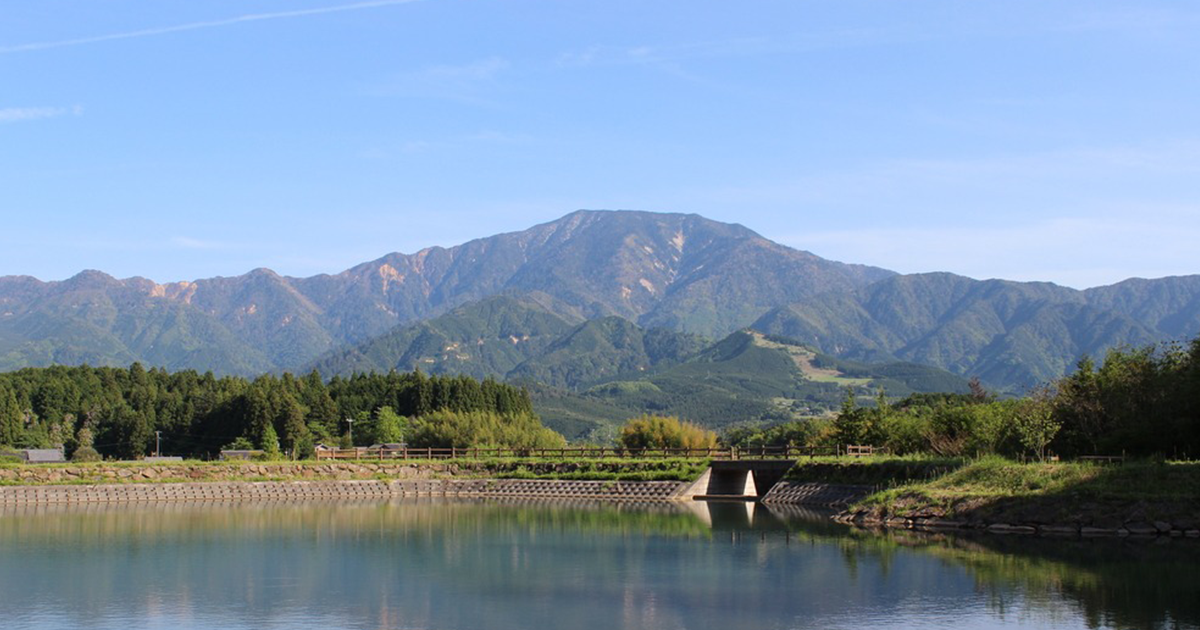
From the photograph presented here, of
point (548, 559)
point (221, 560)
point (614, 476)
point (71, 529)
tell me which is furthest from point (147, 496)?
point (548, 559)

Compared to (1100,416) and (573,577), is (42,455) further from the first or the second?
(1100,416)

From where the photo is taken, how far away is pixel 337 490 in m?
66.9

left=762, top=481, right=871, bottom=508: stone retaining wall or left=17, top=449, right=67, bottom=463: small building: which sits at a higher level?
left=17, top=449, right=67, bottom=463: small building

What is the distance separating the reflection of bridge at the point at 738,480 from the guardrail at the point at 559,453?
6.04ft

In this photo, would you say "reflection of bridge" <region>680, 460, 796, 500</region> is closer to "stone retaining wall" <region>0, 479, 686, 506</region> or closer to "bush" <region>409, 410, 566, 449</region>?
"stone retaining wall" <region>0, 479, 686, 506</region>

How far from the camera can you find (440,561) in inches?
1451

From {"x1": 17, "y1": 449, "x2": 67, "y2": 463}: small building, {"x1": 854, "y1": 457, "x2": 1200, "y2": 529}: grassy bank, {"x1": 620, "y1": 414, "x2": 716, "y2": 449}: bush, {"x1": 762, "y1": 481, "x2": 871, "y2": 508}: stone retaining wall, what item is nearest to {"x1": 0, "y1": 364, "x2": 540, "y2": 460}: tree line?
{"x1": 17, "y1": 449, "x2": 67, "y2": 463}: small building

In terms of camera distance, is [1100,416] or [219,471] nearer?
[1100,416]

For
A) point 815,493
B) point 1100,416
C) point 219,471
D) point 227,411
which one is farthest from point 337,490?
point 1100,416

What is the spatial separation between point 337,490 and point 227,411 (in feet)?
119

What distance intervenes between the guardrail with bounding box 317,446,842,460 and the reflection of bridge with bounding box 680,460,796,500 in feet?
6.04

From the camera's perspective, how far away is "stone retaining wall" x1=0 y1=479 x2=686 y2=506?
61.3 m

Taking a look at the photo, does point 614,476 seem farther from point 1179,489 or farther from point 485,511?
point 1179,489

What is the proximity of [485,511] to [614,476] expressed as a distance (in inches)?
463
